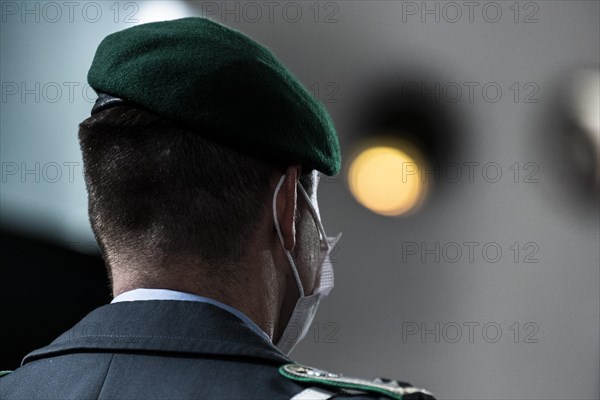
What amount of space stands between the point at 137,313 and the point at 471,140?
149 cm

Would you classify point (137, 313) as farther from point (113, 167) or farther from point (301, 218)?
point (301, 218)

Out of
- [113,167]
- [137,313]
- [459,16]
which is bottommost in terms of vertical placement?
[137,313]

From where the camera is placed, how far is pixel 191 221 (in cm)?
76

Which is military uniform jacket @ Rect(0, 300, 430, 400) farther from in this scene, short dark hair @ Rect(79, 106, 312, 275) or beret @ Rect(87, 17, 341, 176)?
beret @ Rect(87, 17, 341, 176)

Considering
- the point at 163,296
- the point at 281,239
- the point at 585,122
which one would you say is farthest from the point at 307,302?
the point at 585,122

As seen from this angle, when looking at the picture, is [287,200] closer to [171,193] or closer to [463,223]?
[171,193]

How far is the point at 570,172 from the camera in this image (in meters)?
2.07

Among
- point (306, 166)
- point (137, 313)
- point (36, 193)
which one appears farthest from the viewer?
point (36, 193)

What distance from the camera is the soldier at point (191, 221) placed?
701 millimetres

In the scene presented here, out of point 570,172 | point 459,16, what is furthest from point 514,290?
point 459,16

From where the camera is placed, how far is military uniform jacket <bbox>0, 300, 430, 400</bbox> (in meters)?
0.68

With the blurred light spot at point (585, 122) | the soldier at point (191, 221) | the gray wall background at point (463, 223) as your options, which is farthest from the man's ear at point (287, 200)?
the blurred light spot at point (585, 122)

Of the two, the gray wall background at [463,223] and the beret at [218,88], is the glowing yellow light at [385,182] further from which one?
the beret at [218,88]

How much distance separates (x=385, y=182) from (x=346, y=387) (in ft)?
4.54
